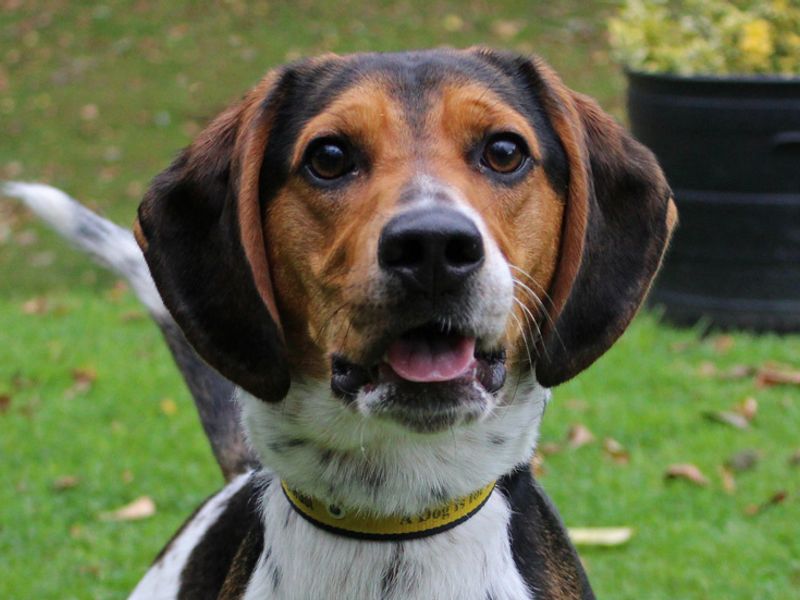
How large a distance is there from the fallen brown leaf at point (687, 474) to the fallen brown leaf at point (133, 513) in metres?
2.37

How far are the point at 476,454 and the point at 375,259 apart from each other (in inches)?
25.6

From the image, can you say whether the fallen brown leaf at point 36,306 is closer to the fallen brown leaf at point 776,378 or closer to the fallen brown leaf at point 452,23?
the fallen brown leaf at point 776,378

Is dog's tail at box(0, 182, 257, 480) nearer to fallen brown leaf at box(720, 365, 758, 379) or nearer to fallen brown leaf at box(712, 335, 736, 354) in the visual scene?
fallen brown leaf at box(720, 365, 758, 379)

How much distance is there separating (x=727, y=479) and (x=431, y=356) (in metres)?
3.39

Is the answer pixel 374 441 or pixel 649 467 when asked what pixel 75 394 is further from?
pixel 374 441

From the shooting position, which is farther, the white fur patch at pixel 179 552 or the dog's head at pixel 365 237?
A: the white fur patch at pixel 179 552

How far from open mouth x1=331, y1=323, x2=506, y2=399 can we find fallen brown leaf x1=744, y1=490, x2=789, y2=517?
3.06m

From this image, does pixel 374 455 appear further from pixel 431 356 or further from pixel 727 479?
pixel 727 479

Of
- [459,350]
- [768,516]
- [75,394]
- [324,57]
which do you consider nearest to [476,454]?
[459,350]

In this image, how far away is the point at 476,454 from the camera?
115 inches

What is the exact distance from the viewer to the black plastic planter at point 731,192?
7074mm

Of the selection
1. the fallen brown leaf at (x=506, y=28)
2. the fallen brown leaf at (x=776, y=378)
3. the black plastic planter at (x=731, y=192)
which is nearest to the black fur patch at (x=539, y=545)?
→ the fallen brown leaf at (x=776, y=378)

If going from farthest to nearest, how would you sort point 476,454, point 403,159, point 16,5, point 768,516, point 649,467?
point 16,5
point 649,467
point 768,516
point 476,454
point 403,159

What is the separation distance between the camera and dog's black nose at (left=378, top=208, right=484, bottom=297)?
2398mm
